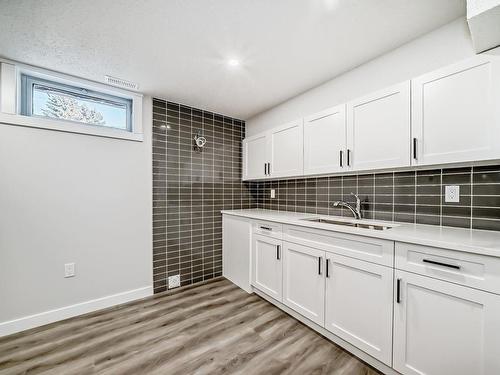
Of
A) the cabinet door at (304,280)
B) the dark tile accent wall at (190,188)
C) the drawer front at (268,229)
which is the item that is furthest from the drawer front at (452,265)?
the dark tile accent wall at (190,188)

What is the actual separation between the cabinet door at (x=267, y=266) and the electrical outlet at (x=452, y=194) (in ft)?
4.47

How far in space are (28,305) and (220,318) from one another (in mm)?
1673

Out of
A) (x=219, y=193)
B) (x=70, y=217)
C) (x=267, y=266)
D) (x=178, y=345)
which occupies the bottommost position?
(x=178, y=345)

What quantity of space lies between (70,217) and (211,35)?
206 centimetres

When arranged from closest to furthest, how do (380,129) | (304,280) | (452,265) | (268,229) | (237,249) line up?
(452,265), (380,129), (304,280), (268,229), (237,249)

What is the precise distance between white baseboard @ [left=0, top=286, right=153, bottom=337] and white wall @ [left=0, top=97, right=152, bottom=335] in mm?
31

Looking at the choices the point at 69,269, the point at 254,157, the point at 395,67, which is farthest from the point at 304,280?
the point at 69,269

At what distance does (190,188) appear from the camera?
9.50 feet

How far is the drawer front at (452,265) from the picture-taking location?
1020 millimetres

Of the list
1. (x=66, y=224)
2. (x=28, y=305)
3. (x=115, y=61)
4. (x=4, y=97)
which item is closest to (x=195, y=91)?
(x=115, y=61)

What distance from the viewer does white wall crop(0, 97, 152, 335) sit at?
6.15 ft

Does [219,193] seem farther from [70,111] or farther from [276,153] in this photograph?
[70,111]

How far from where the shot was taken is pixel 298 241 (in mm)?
1983

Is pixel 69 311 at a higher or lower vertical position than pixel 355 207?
lower
